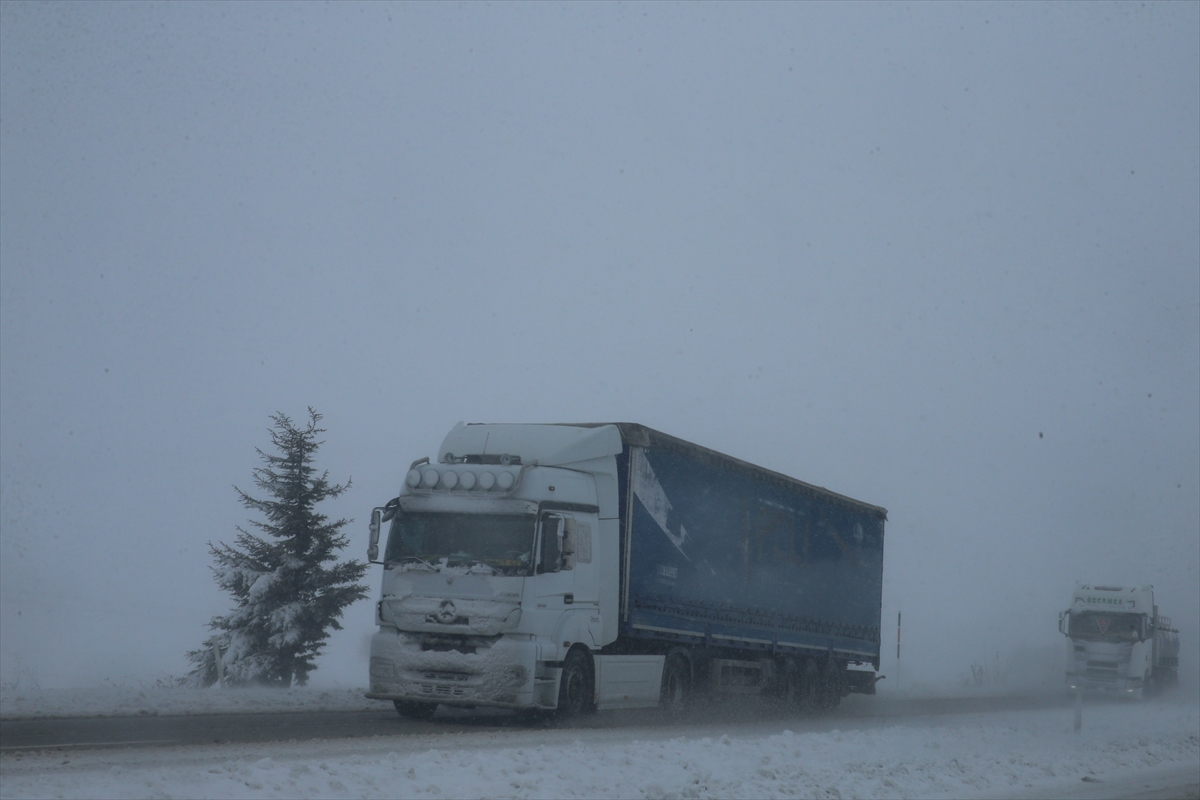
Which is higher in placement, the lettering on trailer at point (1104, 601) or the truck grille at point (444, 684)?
the lettering on trailer at point (1104, 601)

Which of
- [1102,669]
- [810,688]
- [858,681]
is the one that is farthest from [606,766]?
[1102,669]

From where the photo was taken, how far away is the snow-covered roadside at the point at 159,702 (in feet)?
44.7

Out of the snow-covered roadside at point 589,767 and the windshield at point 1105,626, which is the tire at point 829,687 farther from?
the windshield at point 1105,626

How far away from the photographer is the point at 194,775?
27.5ft

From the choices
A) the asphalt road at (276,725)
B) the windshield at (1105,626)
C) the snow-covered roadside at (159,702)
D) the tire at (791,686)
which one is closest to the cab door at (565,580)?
the asphalt road at (276,725)

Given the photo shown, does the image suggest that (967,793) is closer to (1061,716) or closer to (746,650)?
Answer: (746,650)

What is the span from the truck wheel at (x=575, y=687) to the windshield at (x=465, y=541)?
1686mm

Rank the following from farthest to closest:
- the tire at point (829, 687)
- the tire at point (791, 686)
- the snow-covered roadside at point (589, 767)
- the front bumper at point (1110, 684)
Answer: the front bumper at point (1110, 684) → the tire at point (829, 687) → the tire at point (791, 686) → the snow-covered roadside at point (589, 767)

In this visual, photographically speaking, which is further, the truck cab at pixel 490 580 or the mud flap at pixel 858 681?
the mud flap at pixel 858 681

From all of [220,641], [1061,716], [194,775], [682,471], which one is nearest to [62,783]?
[194,775]

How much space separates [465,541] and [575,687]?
2.52 meters

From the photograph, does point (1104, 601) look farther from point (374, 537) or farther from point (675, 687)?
point (374, 537)

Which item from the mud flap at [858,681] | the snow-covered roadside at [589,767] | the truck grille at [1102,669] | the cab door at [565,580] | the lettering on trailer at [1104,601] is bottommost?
the truck grille at [1102,669]

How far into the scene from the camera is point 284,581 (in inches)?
1009
